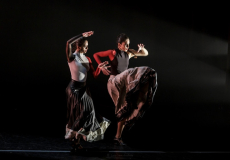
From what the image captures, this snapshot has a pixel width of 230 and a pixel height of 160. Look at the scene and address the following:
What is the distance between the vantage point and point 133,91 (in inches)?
148

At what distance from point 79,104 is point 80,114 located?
11 cm

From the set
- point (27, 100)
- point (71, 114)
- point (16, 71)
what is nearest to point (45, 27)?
point (16, 71)

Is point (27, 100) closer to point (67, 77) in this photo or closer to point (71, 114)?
point (67, 77)

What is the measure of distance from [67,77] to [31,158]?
3.27 metres

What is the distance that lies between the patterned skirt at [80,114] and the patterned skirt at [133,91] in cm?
46

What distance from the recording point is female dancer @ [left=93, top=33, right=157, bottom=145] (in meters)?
3.78

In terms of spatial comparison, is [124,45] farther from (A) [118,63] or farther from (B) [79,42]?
(B) [79,42]

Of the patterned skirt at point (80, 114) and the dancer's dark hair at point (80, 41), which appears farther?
the dancer's dark hair at point (80, 41)

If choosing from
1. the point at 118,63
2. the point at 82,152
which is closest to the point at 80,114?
the point at 82,152

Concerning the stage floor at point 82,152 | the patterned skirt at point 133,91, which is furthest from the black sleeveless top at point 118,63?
the stage floor at point 82,152

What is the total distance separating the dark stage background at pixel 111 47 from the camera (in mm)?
5895

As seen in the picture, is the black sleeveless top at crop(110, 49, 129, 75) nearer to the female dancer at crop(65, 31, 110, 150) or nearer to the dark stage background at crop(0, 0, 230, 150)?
the female dancer at crop(65, 31, 110, 150)

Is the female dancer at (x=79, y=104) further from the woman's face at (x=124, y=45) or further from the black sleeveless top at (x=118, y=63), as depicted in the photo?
the woman's face at (x=124, y=45)

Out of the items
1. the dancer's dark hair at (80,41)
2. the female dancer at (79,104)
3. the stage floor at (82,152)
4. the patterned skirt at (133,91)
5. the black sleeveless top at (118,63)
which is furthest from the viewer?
the black sleeveless top at (118,63)
